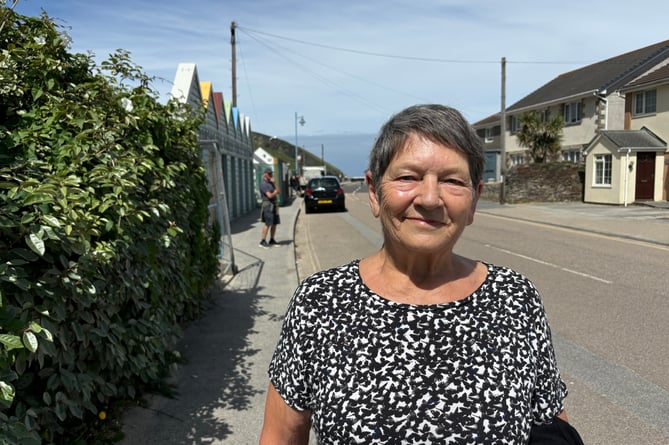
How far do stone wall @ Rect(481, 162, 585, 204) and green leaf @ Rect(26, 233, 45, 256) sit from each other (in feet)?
92.0

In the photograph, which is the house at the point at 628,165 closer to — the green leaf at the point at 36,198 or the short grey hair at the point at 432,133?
the short grey hair at the point at 432,133

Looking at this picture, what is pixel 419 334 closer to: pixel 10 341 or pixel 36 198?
pixel 10 341

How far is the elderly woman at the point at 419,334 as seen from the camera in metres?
1.50

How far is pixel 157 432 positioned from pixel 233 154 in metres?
19.1

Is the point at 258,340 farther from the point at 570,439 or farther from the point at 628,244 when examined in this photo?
the point at 628,244

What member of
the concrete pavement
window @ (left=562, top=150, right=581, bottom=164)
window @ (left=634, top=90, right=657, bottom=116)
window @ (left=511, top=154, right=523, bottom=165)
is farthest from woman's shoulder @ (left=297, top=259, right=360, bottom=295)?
window @ (left=511, top=154, right=523, bottom=165)

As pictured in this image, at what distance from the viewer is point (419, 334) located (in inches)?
62.2

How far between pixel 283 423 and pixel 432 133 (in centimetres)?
102

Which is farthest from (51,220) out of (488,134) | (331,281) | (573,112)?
(488,134)

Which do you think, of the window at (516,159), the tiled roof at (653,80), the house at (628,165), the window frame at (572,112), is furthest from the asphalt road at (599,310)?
the window at (516,159)

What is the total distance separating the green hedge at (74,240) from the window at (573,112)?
112 ft

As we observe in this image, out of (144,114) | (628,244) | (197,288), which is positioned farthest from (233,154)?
(144,114)

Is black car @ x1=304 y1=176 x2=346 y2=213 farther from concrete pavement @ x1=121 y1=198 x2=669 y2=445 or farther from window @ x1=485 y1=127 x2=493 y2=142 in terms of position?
window @ x1=485 y1=127 x2=493 y2=142

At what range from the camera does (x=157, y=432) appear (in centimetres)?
354
